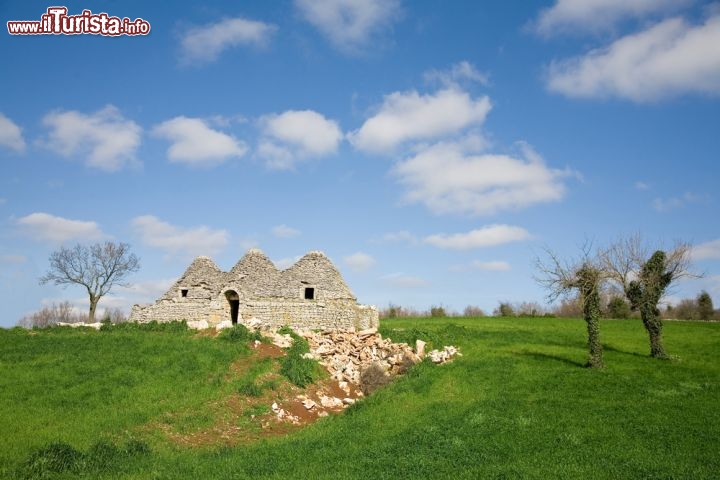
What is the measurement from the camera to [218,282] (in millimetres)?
38312

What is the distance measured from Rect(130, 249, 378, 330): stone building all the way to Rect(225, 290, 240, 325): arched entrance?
76 millimetres

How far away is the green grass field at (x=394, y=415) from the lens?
1424cm

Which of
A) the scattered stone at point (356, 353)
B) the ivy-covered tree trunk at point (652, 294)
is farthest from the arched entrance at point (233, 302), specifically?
the ivy-covered tree trunk at point (652, 294)

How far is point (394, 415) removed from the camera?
20.2 metres

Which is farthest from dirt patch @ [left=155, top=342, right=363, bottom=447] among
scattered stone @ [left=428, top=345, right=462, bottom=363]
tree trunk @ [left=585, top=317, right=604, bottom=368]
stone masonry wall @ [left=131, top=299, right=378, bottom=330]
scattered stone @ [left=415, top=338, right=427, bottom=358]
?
tree trunk @ [left=585, top=317, right=604, bottom=368]

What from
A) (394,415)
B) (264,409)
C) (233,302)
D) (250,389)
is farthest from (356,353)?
(233,302)

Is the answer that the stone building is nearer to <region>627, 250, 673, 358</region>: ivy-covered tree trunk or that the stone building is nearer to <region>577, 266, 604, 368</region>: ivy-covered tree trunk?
<region>577, 266, 604, 368</region>: ivy-covered tree trunk

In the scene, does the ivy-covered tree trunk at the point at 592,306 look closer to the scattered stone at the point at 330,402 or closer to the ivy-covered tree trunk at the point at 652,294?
the ivy-covered tree trunk at the point at 652,294

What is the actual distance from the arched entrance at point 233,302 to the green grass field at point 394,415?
798cm

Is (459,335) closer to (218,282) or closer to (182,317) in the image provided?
(218,282)

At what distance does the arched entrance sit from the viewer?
38.5 meters

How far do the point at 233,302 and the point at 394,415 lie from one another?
23015 mm

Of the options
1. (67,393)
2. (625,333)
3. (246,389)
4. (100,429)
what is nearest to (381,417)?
(246,389)

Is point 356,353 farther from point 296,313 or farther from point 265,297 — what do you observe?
point 265,297
